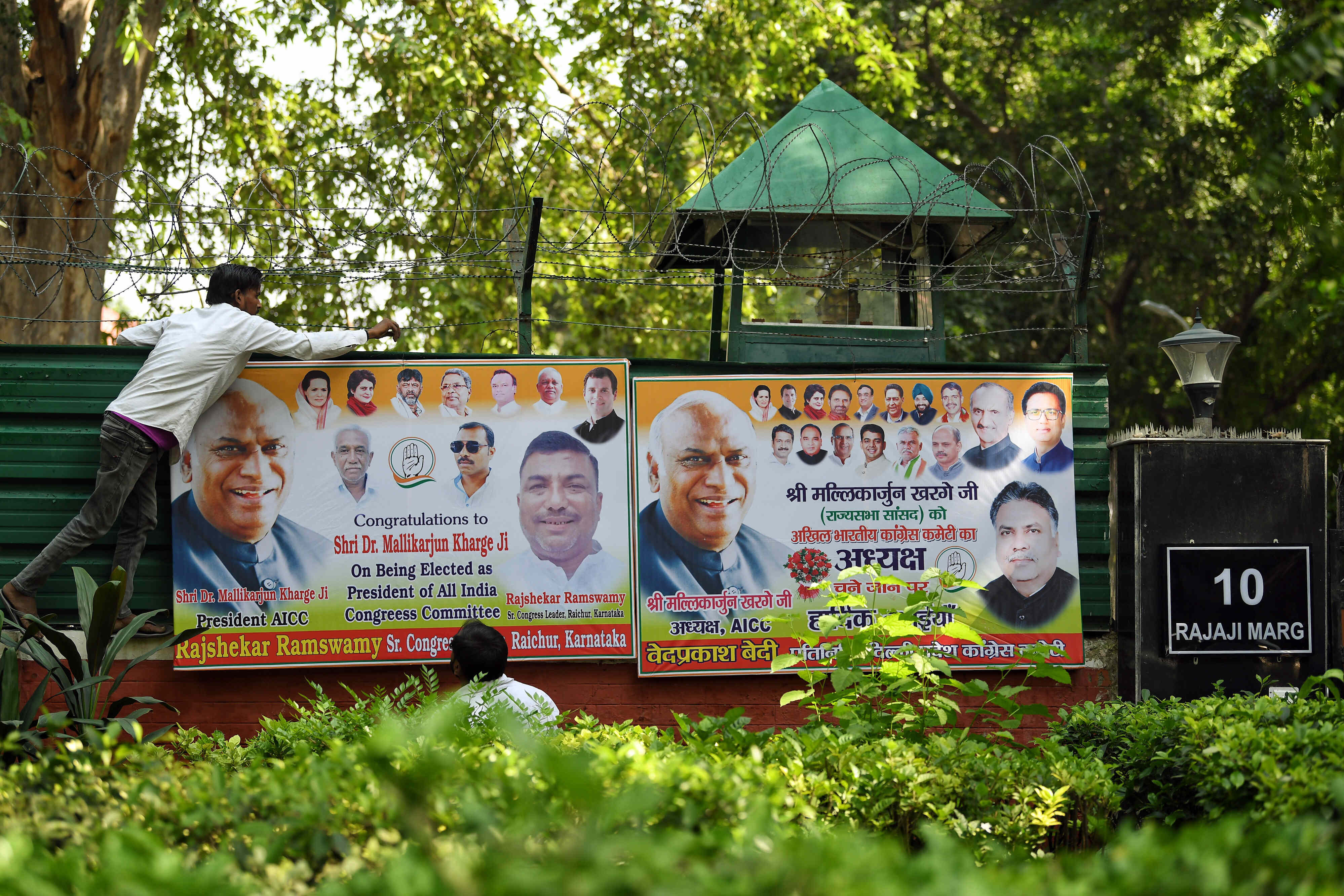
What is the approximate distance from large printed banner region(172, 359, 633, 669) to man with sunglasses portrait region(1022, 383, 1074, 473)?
189 cm

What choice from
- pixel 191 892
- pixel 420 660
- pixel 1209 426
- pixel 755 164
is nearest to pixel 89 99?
pixel 755 164

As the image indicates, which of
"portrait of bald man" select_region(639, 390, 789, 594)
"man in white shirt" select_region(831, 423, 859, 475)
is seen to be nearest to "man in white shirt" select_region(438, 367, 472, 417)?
"portrait of bald man" select_region(639, 390, 789, 594)

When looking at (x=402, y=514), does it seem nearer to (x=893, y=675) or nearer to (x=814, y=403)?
(x=814, y=403)

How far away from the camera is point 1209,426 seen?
5.54 m

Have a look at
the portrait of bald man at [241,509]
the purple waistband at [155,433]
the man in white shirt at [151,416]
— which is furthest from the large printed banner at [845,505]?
the purple waistband at [155,433]

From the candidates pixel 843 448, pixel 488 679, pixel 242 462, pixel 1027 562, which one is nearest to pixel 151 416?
pixel 242 462

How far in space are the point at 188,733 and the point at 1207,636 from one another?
431 centimetres

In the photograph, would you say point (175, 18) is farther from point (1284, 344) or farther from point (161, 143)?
point (1284, 344)

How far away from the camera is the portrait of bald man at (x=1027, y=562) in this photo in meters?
5.18

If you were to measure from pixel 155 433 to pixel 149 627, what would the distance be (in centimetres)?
83

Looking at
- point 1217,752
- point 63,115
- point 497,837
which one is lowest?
point 1217,752

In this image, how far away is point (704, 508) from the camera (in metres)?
5.13

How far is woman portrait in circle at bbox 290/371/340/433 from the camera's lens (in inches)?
199

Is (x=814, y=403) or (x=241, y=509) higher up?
(x=814, y=403)
